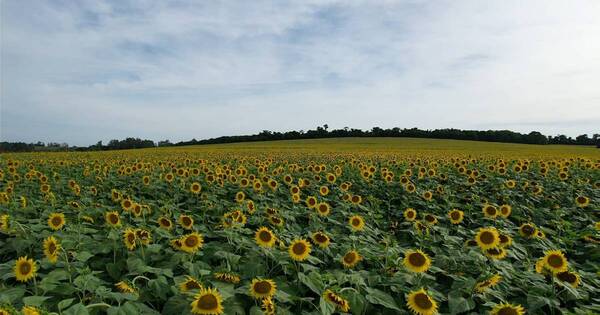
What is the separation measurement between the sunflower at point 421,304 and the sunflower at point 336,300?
48 centimetres

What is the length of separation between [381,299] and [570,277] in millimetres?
1826

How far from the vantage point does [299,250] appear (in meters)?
3.68

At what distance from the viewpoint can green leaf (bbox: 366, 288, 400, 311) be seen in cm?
308

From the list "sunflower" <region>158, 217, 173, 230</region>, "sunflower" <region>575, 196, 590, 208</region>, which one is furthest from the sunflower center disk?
"sunflower" <region>575, 196, 590, 208</region>

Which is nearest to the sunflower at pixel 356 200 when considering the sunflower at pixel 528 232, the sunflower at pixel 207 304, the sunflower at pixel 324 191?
the sunflower at pixel 324 191

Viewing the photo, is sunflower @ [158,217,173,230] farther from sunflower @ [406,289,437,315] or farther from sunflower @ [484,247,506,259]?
sunflower @ [484,247,506,259]

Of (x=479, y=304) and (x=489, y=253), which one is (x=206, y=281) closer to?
(x=479, y=304)

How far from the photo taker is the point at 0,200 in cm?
550

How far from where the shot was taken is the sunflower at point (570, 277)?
359 centimetres

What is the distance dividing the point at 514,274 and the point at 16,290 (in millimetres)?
4267

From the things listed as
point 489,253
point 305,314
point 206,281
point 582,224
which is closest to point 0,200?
point 206,281

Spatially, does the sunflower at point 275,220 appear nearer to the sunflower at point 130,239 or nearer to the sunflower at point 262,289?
the sunflower at point 130,239

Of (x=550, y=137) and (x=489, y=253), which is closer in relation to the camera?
(x=489, y=253)

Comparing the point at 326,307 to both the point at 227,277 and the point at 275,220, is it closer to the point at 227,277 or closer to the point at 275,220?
the point at 227,277
